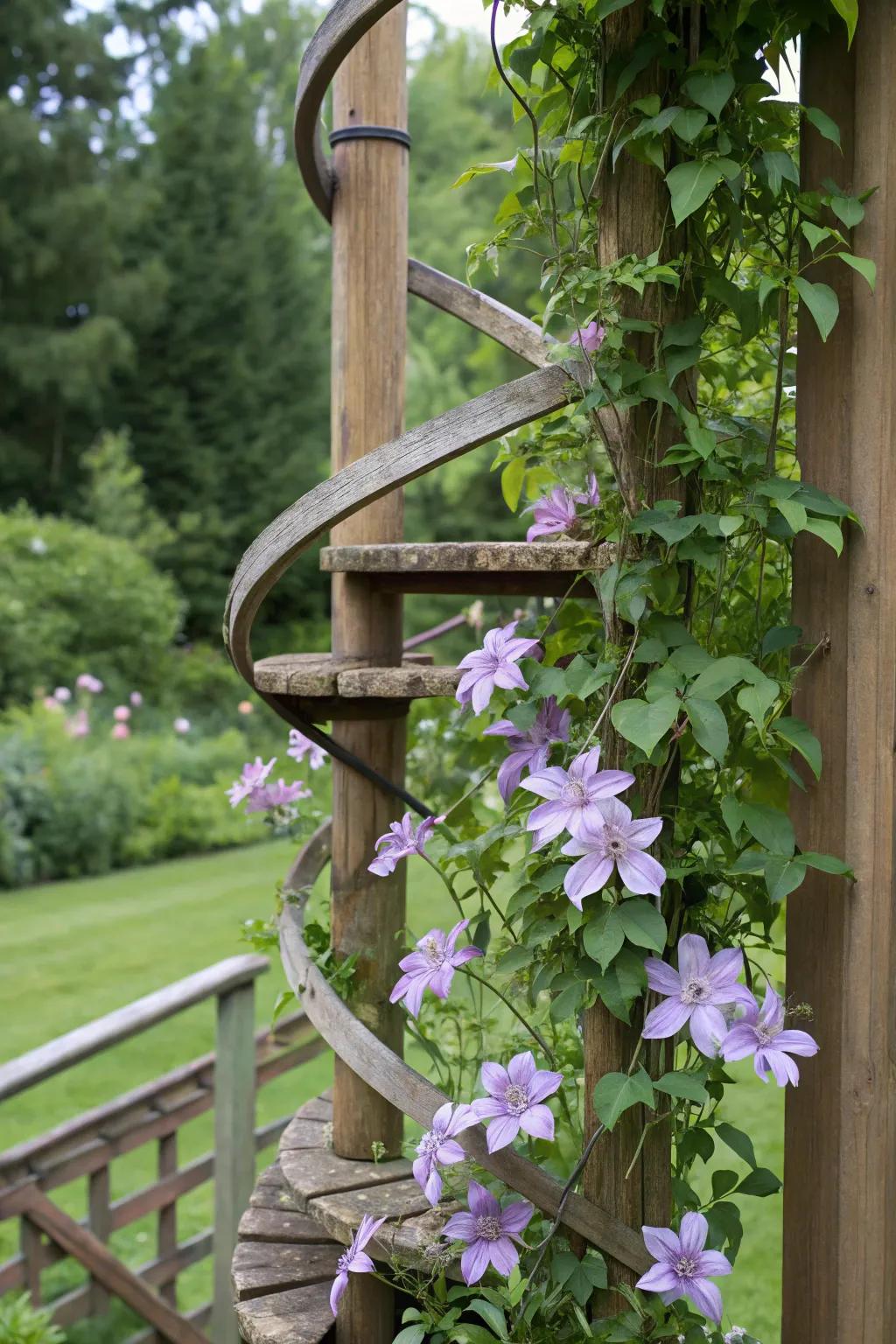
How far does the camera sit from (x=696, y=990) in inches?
48.3

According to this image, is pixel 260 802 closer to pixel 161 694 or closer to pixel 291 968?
pixel 291 968

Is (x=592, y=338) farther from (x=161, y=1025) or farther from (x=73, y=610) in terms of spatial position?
(x=73, y=610)

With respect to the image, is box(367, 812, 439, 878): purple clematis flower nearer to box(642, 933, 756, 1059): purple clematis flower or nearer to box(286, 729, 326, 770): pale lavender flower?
box(642, 933, 756, 1059): purple clematis flower

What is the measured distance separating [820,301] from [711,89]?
234 millimetres

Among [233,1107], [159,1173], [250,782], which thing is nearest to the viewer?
[250,782]

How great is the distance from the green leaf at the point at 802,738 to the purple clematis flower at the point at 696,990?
8.0 inches

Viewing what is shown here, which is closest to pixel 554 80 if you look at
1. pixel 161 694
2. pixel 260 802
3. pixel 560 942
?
pixel 560 942

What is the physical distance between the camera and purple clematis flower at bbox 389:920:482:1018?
1.33 m

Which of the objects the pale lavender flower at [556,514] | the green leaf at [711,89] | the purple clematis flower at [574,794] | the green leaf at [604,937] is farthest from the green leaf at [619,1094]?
the green leaf at [711,89]

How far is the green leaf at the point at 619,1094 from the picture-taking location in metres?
1.22

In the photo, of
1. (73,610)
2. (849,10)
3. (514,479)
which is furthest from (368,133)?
(73,610)

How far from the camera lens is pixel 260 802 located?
194 centimetres

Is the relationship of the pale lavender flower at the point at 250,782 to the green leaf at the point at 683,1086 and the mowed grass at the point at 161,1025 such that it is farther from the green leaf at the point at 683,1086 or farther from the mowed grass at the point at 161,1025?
the mowed grass at the point at 161,1025

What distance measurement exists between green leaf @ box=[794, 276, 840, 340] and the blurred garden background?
556 cm
